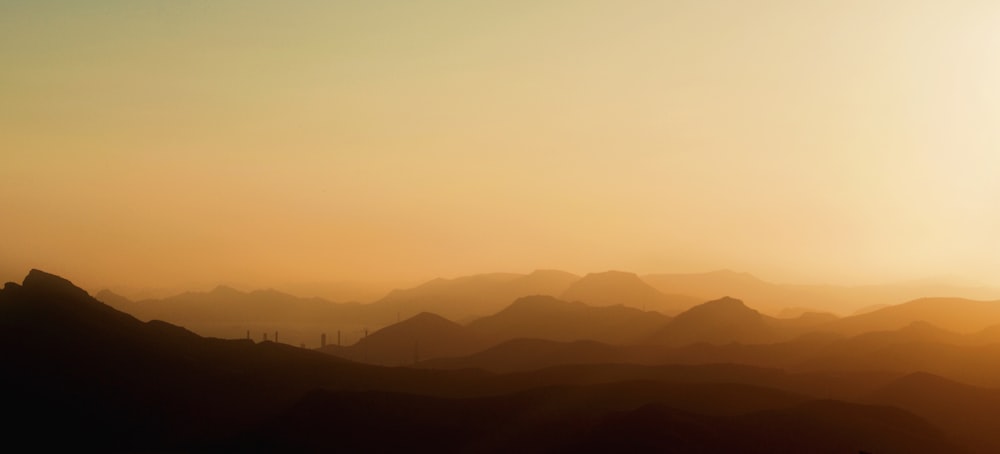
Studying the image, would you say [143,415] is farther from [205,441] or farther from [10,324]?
[10,324]

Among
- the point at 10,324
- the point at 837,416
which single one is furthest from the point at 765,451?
the point at 10,324

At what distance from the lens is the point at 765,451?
97.9m

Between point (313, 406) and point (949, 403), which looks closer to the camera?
point (313, 406)

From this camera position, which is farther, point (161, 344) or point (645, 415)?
point (161, 344)

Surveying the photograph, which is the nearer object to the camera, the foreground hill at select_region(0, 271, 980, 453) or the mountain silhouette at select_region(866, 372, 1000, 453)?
the foreground hill at select_region(0, 271, 980, 453)

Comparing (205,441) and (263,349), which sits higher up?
(263,349)

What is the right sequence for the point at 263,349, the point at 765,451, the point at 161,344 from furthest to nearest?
the point at 263,349 → the point at 161,344 → the point at 765,451

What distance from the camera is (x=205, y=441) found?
103m

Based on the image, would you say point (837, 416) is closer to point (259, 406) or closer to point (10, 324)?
point (259, 406)

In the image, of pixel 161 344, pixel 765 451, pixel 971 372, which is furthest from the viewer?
pixel 971 372

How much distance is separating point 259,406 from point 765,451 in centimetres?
5430

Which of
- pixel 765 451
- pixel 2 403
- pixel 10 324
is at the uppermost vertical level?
pixel 10 324

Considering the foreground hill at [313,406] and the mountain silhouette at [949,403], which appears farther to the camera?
the mountain silhouette at [949,403]

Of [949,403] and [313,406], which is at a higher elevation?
[313,406]
